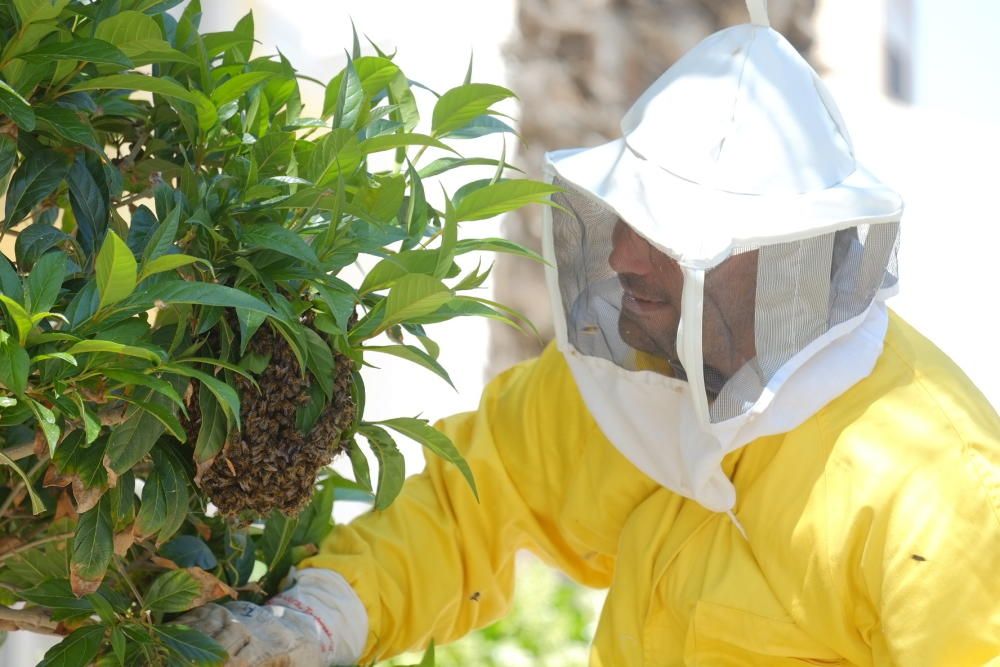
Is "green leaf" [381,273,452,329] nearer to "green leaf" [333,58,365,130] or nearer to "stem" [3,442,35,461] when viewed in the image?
"green leaf" [333,58,365,130]

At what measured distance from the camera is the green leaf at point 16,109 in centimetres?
99

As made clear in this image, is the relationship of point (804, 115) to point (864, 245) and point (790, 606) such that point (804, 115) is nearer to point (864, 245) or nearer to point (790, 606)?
point (864, 245)

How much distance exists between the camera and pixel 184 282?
3.14 ft

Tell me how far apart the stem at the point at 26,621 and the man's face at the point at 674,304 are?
836 millimetres

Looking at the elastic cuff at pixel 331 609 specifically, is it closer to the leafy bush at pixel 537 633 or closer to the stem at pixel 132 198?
the stem at pixel 132 198

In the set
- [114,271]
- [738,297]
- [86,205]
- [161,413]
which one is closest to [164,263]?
[114,271]

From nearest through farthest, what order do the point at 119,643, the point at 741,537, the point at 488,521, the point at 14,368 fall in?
the point at 14,368
the point at 119,643
the point at 741,537
the point at 488,521

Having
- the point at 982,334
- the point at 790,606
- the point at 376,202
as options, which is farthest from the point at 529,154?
the point at 376,202

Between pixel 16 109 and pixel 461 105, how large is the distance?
419 millimetres

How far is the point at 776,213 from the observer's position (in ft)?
4.90

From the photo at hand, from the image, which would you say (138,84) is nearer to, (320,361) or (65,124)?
(65,124)

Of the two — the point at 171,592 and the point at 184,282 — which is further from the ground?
the point at 184,282

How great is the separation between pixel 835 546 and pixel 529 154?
2.58m

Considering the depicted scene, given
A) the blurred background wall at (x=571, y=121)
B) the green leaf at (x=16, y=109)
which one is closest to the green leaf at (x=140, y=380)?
the green leaf at (x=16, y=109)
